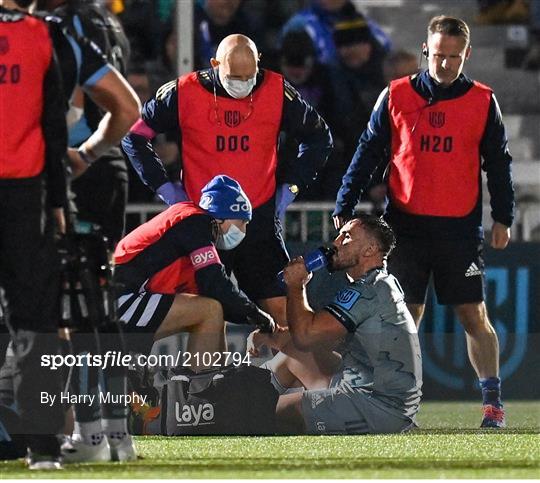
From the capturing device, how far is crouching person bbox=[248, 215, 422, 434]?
7527 millimetres

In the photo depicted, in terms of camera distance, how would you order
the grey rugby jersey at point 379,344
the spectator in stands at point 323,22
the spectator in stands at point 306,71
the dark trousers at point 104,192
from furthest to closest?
the spectator in stands at point 323,22
the spectator in stands at point 306,71
the grey rugby jersey at point 379,344
the dark trousers at point 104,192

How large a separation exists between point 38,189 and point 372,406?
225cm

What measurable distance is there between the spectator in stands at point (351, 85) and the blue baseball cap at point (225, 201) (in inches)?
118

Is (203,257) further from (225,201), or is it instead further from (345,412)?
(345,412)

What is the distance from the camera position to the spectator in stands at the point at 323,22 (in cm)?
1201

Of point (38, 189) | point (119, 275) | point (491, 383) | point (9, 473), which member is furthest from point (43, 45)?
point (491, 383)

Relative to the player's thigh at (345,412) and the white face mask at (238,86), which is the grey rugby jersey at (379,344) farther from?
the white face mask at (238,86)

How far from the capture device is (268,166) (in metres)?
8.44

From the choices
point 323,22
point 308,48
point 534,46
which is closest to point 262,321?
point 308,48

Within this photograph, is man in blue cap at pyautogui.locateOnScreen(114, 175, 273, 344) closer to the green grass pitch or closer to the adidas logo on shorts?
the green grass pitch

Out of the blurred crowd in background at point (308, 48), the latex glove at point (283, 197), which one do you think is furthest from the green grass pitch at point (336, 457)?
the blurred crowd in background at point (308, 48)

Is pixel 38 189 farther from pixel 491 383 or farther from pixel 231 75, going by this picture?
pixel 491 383

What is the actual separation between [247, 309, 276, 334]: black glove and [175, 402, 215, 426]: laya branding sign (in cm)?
55

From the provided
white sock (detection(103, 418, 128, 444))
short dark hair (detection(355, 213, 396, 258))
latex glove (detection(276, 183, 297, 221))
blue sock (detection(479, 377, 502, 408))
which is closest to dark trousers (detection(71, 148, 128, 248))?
short dark hair (detection(355, 213, 396, 258))
